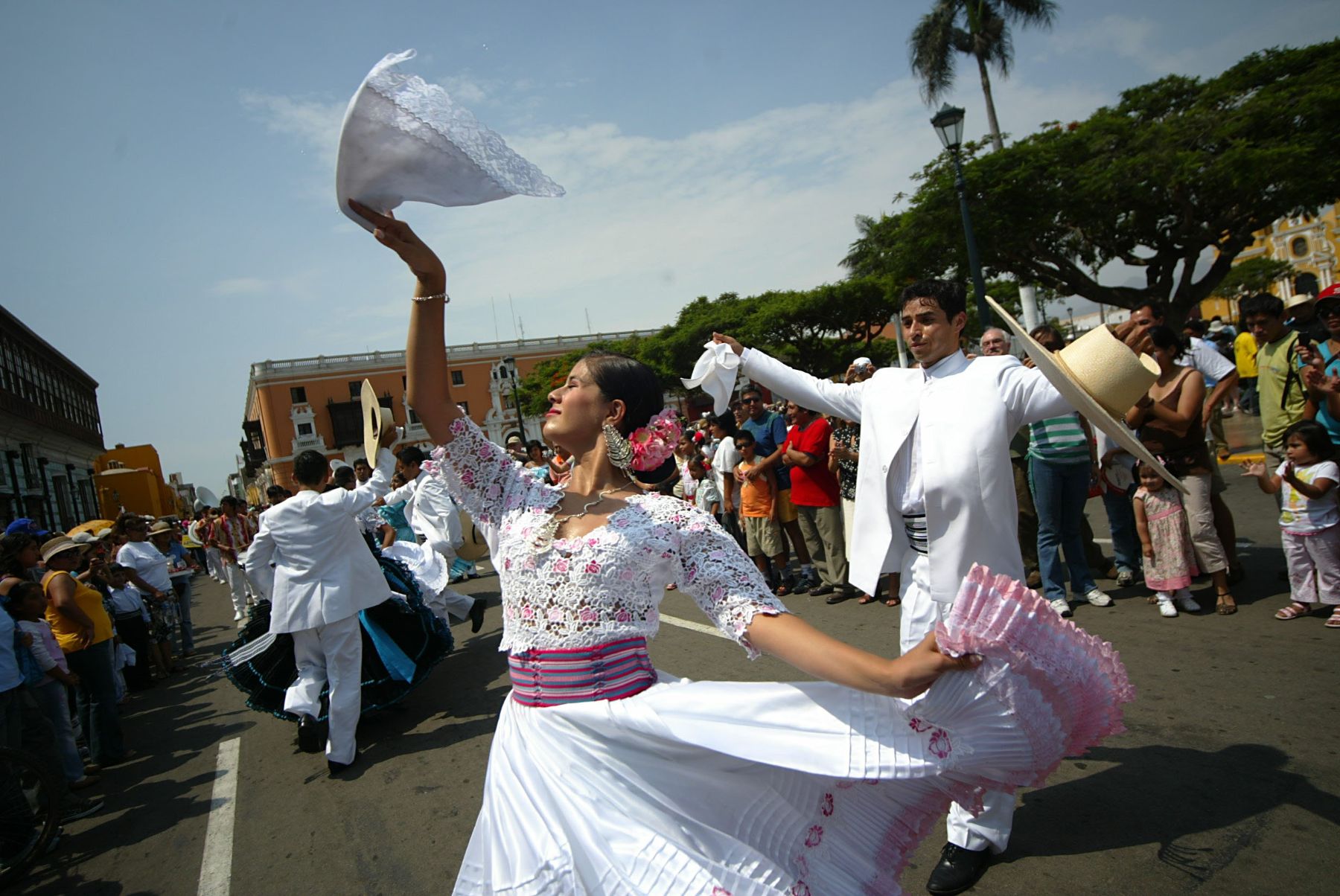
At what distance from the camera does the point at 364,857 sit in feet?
13.1

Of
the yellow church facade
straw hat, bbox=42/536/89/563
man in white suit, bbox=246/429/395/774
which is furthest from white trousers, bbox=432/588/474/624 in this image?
the yellow church facade

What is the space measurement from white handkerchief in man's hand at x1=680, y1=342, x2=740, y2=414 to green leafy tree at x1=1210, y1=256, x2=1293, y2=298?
68991 millimetres

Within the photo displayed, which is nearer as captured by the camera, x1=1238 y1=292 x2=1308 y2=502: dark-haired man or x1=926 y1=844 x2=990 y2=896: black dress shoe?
x1=926 y1=844 x2=990 y2=896: black dress shoe

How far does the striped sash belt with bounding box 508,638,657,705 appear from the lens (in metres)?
1.99

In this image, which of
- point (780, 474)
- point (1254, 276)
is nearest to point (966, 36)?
point (780, 474)

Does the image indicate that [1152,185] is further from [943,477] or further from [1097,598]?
[943,477]

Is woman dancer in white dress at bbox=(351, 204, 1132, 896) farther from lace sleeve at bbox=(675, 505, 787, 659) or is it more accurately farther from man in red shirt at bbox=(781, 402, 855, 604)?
man in red shirt at bbox=(781, 402, 855, 604)

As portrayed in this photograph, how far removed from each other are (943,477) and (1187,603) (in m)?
3.83

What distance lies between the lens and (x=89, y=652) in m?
6.18

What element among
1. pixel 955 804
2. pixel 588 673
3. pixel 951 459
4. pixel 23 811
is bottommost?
pixel 955 804

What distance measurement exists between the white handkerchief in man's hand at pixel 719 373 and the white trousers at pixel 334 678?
127 inches

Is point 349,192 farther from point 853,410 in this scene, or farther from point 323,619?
point 323,619

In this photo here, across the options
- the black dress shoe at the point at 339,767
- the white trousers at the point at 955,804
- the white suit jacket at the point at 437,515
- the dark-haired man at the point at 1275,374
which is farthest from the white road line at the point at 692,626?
the dark-haired man at the point at 1275,374

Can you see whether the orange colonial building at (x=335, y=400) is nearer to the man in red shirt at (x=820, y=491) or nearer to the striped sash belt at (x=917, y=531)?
the man in red shirt at (x=820, y=491)
